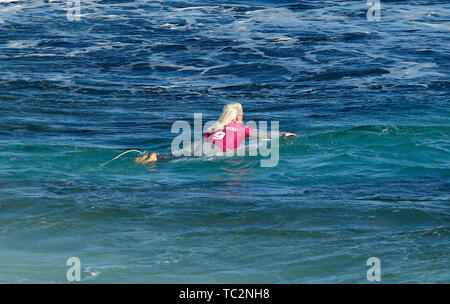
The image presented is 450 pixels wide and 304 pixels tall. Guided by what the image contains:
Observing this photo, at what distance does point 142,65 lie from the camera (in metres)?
22.4

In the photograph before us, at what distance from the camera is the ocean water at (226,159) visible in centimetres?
905

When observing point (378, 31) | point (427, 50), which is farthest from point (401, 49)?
point (378, 31)

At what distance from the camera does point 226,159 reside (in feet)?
43.3

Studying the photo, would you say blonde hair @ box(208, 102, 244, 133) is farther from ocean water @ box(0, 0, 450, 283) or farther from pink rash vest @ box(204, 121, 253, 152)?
ocean water @ box(0, 0, 450, 283)

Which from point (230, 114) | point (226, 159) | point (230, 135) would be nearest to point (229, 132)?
point (230, 135)

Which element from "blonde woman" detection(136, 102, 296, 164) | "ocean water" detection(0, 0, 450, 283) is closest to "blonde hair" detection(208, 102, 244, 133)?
"blonde woman" detection(136, 102, 296, 164)

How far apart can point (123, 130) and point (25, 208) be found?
5396mm

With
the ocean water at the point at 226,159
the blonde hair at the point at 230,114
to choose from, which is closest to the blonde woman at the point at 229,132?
the blonde hair at the point at 230,114

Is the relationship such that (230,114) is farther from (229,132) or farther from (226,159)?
(226,159)

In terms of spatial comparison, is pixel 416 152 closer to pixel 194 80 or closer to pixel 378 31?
pixel 194 80

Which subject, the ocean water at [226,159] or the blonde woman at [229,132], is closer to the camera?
the ocean water at [226,159]

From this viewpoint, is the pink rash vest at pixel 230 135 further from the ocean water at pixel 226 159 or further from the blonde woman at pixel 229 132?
the ocean water at pixel 226 159

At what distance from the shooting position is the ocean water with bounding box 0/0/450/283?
356 inches

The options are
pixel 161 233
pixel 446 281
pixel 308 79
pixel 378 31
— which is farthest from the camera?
pixel 378 31
